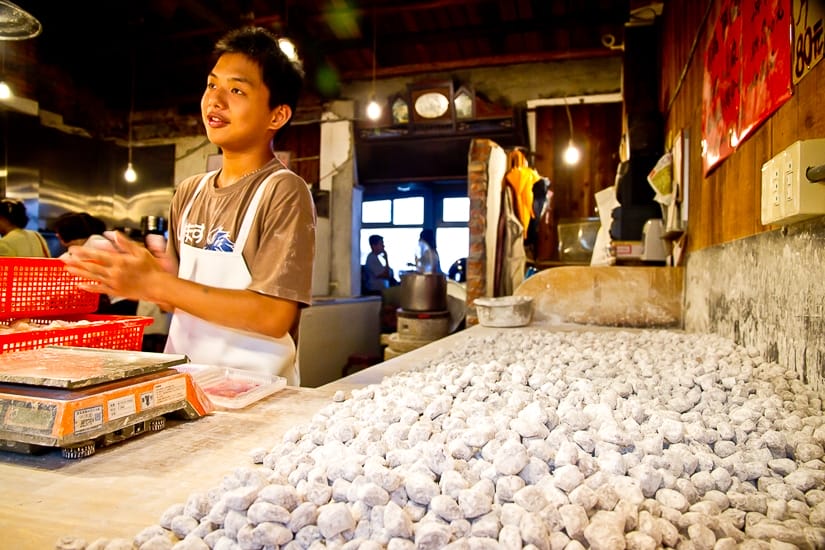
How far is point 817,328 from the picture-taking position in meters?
1.27

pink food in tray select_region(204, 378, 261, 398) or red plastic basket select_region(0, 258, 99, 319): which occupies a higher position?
red plastic basket select_region(0, 258, 99, 319)

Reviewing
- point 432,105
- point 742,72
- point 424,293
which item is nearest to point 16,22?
point 742,72

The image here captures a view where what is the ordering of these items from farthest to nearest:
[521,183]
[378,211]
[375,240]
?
[378,211] → [375,240] → [521,183]

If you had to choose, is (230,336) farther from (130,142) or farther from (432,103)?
(130,142)

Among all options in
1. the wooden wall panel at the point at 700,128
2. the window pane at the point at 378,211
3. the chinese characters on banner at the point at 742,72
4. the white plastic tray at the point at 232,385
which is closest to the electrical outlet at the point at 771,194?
the wooden wall panel at the point at 700,128

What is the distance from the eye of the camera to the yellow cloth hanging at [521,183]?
478 centimetres

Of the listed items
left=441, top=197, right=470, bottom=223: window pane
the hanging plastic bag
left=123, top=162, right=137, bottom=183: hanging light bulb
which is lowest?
the hanging plastic bag

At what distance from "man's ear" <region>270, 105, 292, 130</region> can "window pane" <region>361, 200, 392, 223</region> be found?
7260mm

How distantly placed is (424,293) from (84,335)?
3.48m

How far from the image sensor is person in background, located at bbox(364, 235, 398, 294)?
7496 mm

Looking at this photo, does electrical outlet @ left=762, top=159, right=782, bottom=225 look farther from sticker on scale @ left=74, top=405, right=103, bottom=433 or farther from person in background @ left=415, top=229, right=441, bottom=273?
person in background @ left=415, top=229, right=441, bottom=273

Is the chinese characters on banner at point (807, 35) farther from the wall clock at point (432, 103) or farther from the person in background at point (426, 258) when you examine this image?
the person in background at point (426, 258)

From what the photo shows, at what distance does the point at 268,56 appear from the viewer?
1.53 metres

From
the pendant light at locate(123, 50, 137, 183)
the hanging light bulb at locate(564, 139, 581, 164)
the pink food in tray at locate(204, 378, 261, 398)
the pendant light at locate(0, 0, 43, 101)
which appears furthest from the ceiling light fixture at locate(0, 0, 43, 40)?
the pendant light at locate(123, 50, 137, 183)
